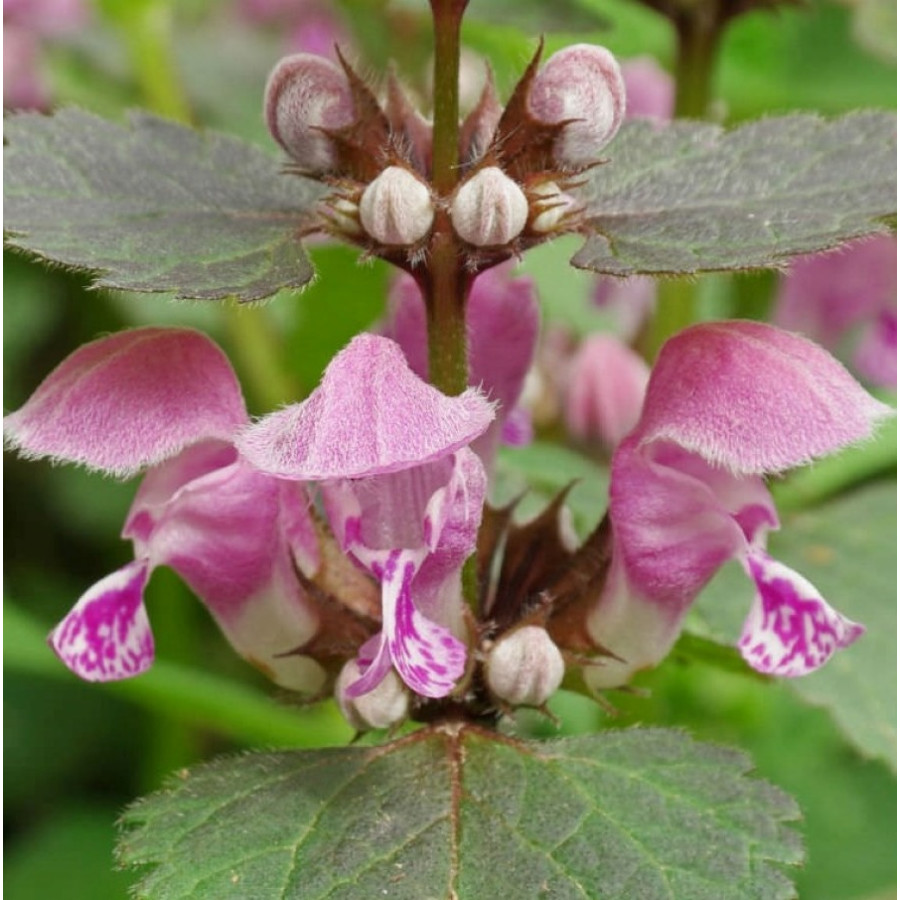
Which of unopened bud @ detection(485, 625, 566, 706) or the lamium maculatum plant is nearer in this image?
the lamium maculatum plant

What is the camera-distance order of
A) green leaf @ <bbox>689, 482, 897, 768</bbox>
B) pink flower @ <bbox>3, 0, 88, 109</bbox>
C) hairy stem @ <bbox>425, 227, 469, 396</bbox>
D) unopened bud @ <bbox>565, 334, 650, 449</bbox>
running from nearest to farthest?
hairy stem @ <bbox>425, 227, 469, 396</bbox> → green leaf @ <bbox>689, 482, 897, 768</bbox> → unopened bud @ <bbox>565, 334, 650, 449</bbox> → pink flower @ <bbox>3, 0, 88, 109</bbox>

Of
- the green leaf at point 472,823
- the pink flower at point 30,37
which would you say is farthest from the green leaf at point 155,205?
the pink flower at point 30,37

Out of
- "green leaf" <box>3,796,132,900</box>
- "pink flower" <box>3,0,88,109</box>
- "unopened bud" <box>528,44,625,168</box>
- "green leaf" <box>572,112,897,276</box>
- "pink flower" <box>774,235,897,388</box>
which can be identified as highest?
"pink flower" <box>3,0,88,109</box>

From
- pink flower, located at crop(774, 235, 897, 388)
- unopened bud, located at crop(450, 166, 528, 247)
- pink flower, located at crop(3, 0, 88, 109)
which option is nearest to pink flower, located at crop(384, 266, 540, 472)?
unopened bud, located at crop(450, 166, 528, 247)

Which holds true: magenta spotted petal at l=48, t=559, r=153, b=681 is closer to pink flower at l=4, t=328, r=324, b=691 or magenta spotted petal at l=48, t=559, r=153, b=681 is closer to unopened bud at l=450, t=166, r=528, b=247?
pink flower at l=4, t=328, r=324, b=691

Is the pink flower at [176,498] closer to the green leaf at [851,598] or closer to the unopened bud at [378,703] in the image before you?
the unopened bud at [378,703]

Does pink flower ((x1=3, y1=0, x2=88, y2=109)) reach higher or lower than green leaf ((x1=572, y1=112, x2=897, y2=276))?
higher

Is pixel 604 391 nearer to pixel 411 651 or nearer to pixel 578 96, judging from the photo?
pixel 578 96

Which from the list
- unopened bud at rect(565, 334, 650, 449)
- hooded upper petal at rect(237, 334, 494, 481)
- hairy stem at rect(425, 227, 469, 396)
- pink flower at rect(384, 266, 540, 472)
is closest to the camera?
hooded upper petal at rect(237, 334, 494, 481)
